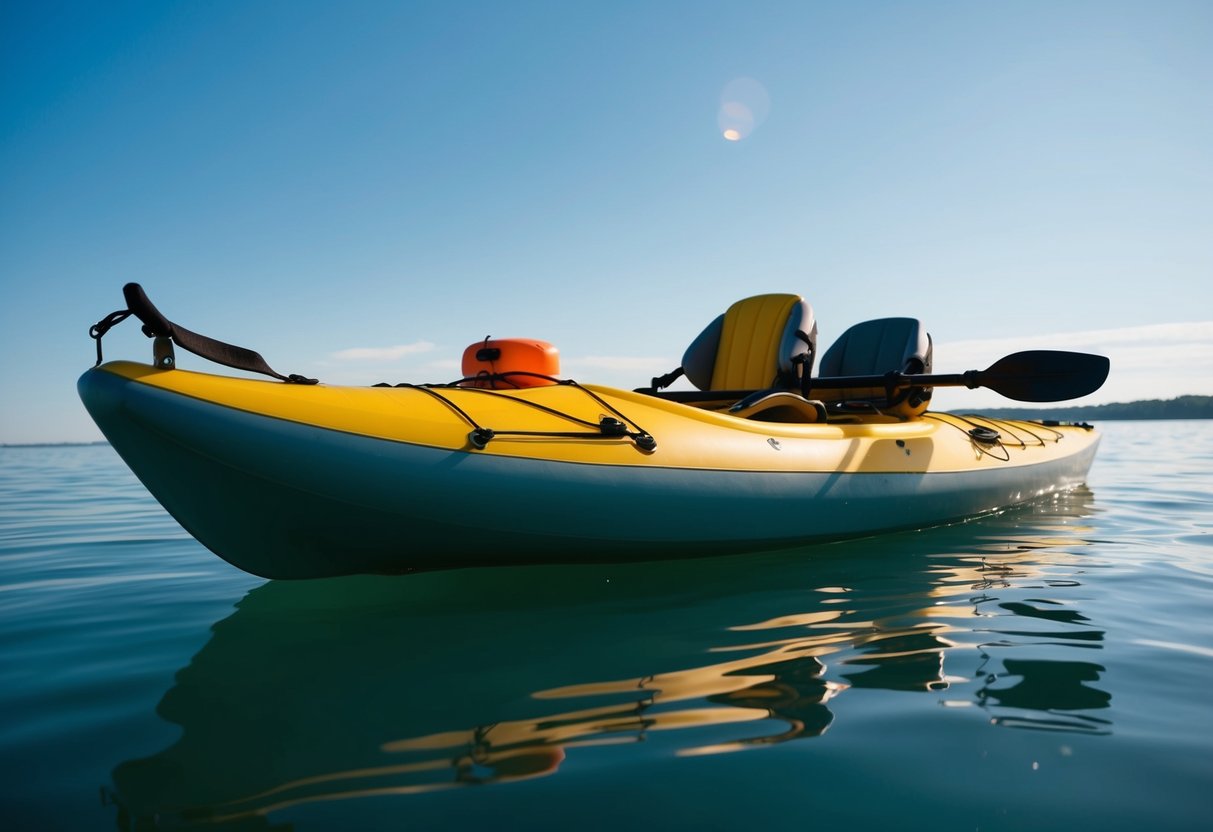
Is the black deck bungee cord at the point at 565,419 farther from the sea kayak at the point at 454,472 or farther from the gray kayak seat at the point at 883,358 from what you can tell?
the gray kayak seat at the point at 883,358

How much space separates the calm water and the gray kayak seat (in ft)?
5.81

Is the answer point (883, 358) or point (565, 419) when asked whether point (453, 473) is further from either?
point (883, 358)

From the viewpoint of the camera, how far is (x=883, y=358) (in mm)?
5738

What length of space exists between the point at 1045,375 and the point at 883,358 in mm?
1238

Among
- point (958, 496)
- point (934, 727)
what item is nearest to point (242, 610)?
point (934, 727)

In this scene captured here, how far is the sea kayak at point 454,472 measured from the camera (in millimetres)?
2434

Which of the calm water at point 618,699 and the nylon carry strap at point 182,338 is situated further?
the nylon carry strap at point 182,338

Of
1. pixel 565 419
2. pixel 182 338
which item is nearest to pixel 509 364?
pixel 565 419

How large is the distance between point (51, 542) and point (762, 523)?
15.4 ft

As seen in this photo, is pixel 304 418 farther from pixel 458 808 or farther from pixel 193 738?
pixel 458 808

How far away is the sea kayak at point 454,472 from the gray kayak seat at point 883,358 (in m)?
1.51

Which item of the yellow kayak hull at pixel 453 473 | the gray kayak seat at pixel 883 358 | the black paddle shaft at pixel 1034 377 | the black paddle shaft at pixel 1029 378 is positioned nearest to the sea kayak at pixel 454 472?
the yellow kayak hull at pixel 453 473

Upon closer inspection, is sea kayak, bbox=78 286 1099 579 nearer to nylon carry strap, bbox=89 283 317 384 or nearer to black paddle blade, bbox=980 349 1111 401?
nylon carry strap, bbox=89 283 317 384

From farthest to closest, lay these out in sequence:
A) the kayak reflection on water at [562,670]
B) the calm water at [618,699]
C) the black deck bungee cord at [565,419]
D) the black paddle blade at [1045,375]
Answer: the black paddle blade at [1045,375]
the black deck bungee cord at [565,419]
the kayak reflection on water at [562,670]
the calm water at [618,699]
